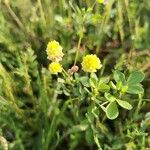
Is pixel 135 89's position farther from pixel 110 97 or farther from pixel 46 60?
pixel 46 60

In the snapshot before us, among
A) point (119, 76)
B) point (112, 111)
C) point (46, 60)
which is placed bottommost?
point (112, 111)

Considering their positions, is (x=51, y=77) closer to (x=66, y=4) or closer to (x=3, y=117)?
(x=3, y=117)

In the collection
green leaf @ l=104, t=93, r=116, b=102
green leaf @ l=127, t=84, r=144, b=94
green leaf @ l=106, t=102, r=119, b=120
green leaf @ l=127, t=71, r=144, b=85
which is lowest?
green leaf @ l=106, t=102, r=119, b=120

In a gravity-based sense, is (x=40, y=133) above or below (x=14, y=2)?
below

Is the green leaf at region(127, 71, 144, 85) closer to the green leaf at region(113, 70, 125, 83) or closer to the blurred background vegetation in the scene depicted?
the green leaf at region(113, 70, 125, 83)

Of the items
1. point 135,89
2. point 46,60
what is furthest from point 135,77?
point 46,60

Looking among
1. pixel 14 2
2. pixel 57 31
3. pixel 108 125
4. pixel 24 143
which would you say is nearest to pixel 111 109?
pixel 108 125

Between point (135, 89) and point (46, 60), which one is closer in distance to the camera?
point (135, 89)

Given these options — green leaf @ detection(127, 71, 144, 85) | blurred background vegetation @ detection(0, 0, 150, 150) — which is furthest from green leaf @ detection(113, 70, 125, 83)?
blurred background vegetation @ detection(0, 0, 150, 150)
